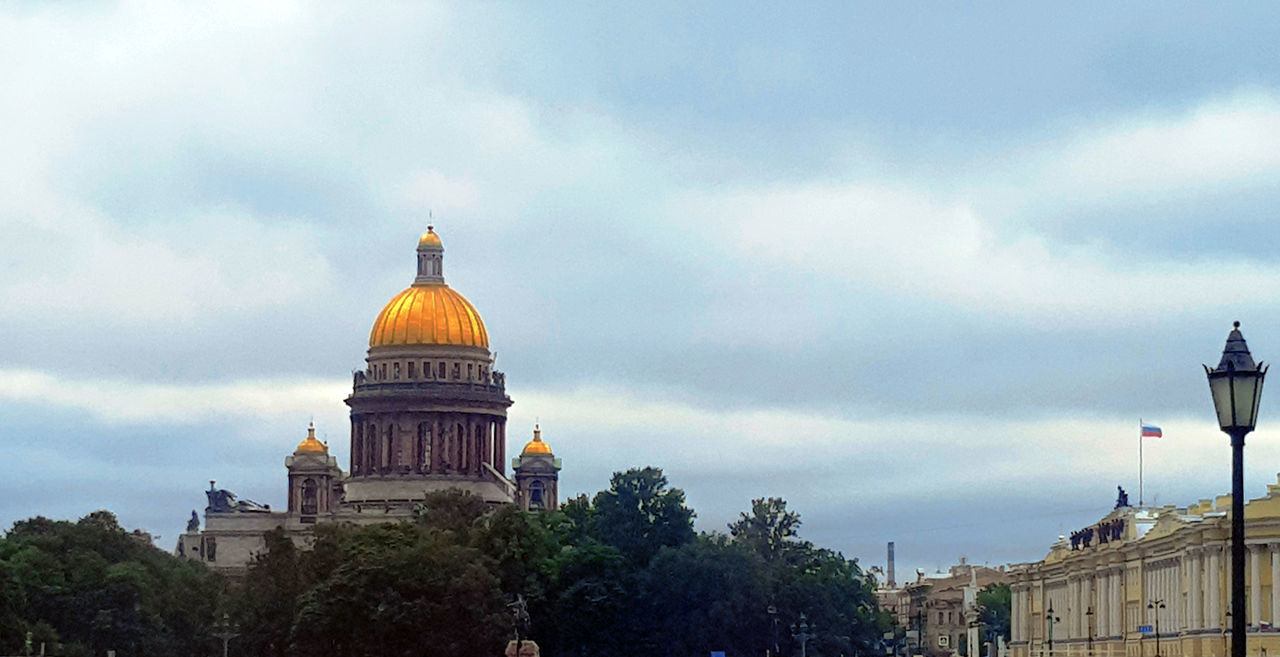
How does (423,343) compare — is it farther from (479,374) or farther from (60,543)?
(60,543)

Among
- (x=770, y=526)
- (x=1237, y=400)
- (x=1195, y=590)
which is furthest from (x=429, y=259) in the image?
(x=1237, y=400)

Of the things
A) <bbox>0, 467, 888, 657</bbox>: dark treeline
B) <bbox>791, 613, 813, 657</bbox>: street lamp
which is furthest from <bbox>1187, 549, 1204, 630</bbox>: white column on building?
<bbox>791, 613, 813, 657</bbox>: street lamp

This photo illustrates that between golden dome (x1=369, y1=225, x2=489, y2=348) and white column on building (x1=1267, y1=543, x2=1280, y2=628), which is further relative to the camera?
golden dome (x1=369, y1=225, x2=489, y2=348)

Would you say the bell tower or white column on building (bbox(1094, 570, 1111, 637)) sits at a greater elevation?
the bell tower

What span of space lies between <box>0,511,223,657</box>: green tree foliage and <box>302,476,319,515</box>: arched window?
4115 cm

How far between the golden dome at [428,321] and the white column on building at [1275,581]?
3788 inches

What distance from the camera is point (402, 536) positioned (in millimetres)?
119812

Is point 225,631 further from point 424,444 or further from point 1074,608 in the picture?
point 424,444

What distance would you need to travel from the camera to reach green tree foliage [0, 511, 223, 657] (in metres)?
111

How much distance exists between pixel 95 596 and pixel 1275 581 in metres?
58.5

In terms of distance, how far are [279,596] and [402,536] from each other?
6664 millimetres

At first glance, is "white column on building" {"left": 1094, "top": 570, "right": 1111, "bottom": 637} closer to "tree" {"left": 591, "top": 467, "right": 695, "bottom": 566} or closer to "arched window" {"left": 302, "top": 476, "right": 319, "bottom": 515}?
"tree" {"left": 591, "top": 467, "right": 695, "bottom": 566}

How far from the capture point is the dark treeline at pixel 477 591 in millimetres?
110438

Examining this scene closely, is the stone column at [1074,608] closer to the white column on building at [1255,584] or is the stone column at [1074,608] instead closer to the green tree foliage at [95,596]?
the white column on building at [1255,584]
